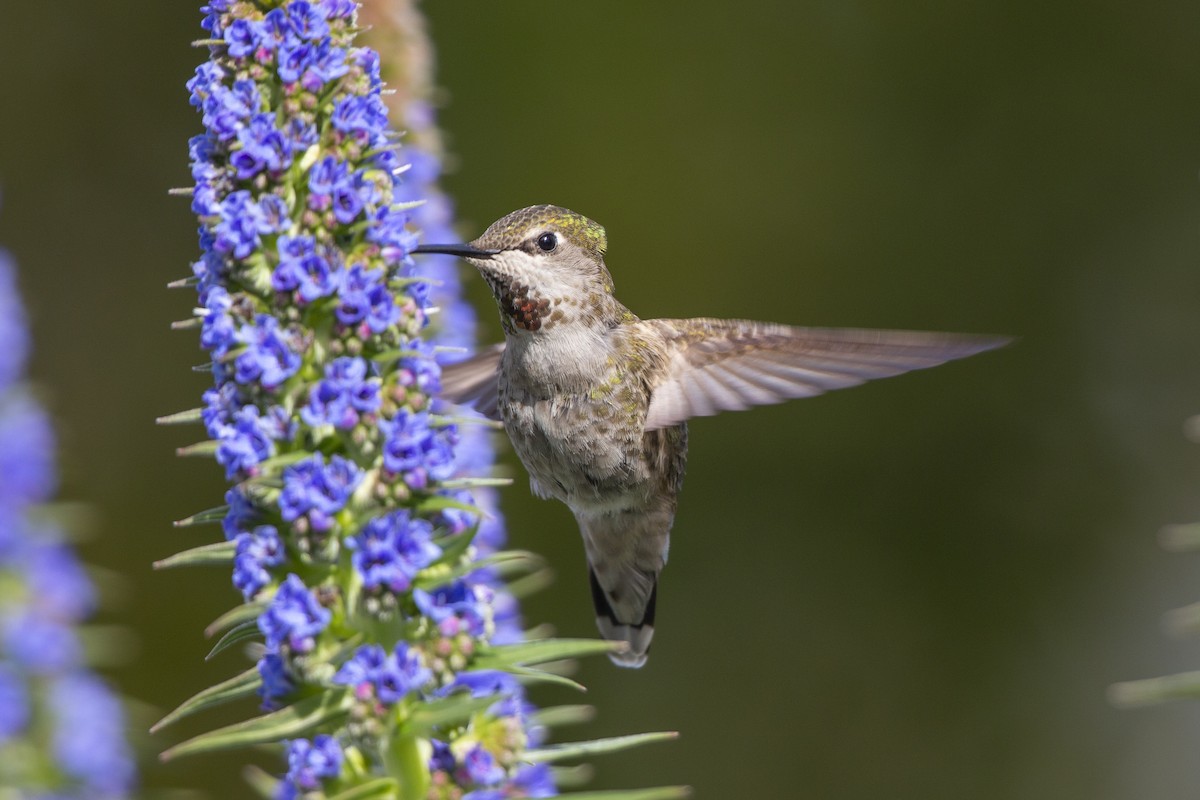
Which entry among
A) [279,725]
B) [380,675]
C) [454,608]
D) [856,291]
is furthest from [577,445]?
[856,291]

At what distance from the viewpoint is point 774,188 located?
11227 millimetres

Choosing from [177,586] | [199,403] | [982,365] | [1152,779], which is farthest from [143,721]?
[1152,779]

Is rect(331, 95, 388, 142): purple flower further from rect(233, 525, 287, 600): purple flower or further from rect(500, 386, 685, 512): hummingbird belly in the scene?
rect(500, 386, 685, 512): hummingbird belly

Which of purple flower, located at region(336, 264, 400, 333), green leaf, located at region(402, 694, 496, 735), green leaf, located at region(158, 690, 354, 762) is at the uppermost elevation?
purple flower, located at region(336, 264, 400, 333)

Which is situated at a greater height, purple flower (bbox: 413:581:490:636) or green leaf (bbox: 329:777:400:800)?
purple flower (bbox: 413:581:490:636)

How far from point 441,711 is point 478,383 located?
2457 millimetres

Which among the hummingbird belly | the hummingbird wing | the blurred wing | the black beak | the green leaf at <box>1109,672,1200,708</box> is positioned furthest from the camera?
the blurred wing

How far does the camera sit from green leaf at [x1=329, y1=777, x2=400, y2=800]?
2.85 m

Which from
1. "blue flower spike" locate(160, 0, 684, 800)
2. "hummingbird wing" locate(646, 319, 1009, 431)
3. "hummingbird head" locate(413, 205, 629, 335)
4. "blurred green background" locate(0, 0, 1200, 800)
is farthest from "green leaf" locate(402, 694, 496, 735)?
"blurred green background" locate(0, 0, 1200, 800)

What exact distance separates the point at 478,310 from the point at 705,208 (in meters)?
2.14

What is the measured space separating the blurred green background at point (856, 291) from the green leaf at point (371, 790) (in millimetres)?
7411

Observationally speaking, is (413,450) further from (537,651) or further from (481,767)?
(481,767)

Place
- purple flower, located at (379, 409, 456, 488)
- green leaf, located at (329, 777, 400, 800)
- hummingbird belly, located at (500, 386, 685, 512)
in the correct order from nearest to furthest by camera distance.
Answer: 1. green leaf, located at (329, 777, 400, 800)
2. purple flower, located at (379, 409, 456, 488)
3. hummingbird belly, located at (500, 386, 685, 512)

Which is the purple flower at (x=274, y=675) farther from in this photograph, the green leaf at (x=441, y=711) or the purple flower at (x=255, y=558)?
the green leaf at (x=441, y=711)
